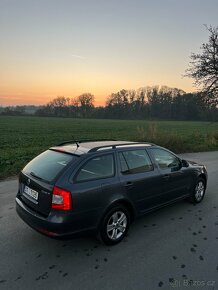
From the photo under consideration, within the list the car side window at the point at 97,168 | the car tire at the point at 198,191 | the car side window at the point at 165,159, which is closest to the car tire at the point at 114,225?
the car side window at the point at 97,168

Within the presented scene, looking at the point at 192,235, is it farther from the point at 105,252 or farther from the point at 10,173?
the point at 10,173

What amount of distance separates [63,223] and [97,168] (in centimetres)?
96

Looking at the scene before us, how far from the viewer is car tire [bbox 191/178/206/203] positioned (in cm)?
569

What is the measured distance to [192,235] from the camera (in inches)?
166

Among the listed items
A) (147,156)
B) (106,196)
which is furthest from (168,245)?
(147,156)

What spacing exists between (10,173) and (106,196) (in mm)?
5371

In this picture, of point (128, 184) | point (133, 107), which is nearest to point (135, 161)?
point (128, 184)

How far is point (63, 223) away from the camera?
340 centimetres

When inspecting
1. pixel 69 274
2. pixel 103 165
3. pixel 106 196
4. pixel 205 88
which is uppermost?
pixel 205 88

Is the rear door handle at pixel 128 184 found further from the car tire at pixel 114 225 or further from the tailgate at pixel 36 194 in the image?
the tailgate at pixel 36 194

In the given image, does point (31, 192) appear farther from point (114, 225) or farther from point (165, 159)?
point (165, 159)

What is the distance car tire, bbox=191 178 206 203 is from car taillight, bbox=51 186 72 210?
3359 mm

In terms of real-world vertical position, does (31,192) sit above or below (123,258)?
above

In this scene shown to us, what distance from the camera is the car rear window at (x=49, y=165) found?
3.73m
